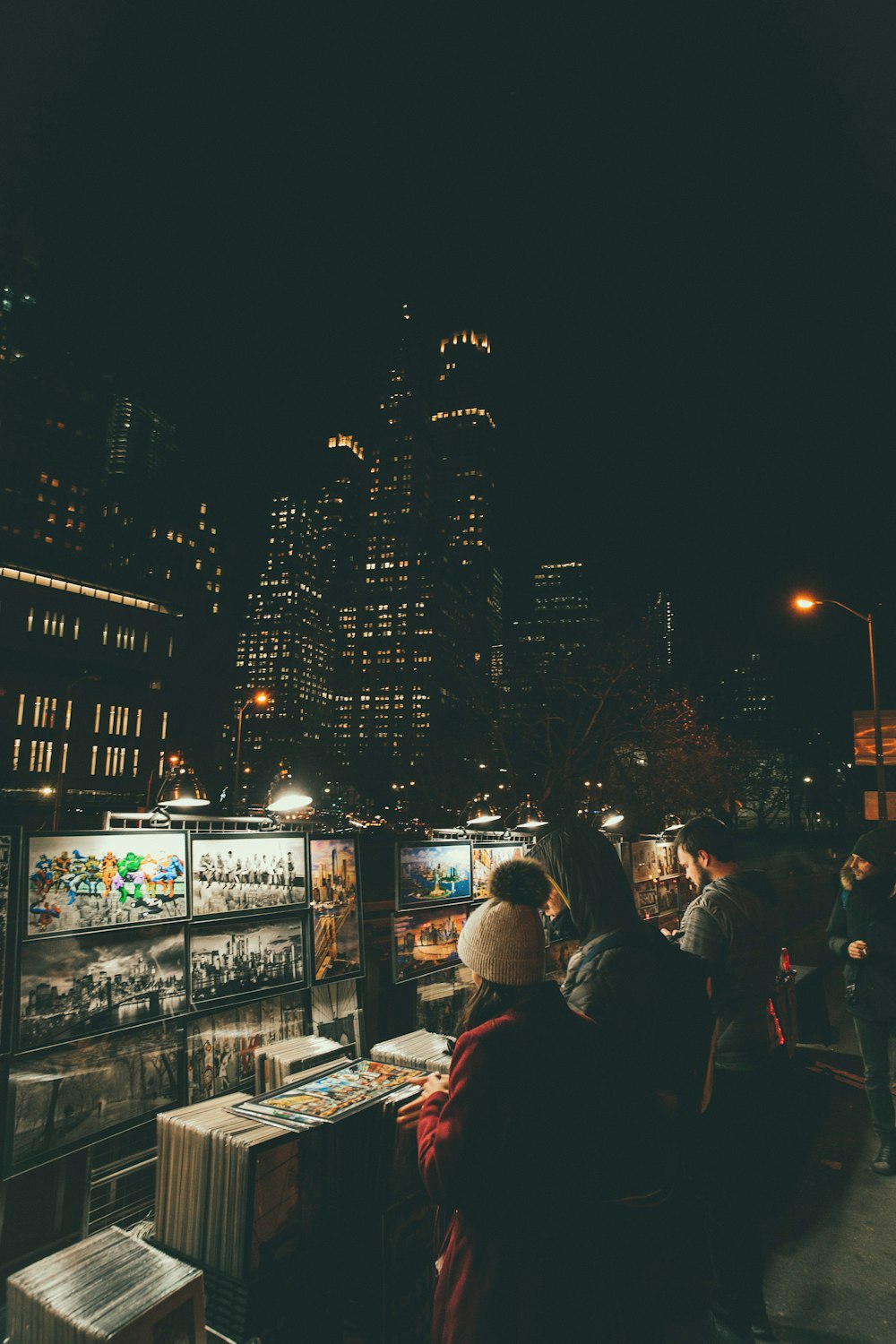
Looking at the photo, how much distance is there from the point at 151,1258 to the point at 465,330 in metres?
169

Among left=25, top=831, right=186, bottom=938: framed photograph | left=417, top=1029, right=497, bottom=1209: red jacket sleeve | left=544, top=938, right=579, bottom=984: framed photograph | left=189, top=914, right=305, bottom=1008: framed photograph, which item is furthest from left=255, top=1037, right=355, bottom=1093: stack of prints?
left=544, top=938, right=579, bottom=984: framed photograph

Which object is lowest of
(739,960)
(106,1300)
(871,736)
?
(106,1300)

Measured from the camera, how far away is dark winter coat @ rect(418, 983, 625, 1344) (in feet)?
6.09

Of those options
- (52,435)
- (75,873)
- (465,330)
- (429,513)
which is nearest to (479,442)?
(429,513)

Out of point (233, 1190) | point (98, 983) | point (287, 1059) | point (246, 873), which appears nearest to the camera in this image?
point (233, 1190)

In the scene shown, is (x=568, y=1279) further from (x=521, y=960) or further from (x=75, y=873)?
(x=75, y=873)

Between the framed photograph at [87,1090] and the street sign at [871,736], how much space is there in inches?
588

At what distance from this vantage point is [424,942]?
231 inches

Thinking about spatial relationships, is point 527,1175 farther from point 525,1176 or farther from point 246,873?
point 246,873

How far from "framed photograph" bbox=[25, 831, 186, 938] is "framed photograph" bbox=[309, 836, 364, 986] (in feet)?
3.69

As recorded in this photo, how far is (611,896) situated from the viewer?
2.90 m

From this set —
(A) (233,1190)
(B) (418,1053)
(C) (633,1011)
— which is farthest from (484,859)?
(C) (633,1011)

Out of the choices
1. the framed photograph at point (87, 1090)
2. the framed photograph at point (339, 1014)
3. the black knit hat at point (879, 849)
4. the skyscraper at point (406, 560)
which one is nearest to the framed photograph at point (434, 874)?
the framed photograph at point (339, 1014)

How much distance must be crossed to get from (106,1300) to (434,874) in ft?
12.2
